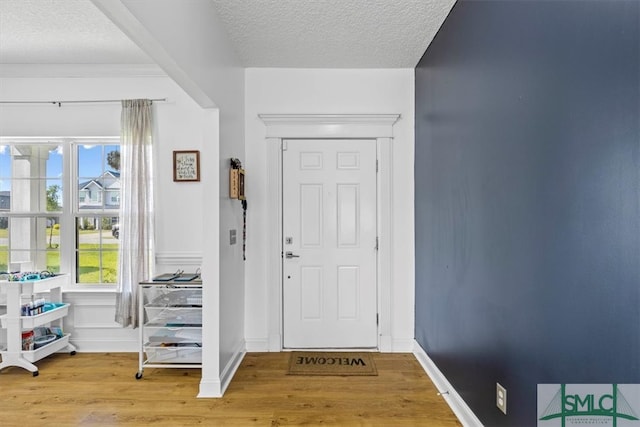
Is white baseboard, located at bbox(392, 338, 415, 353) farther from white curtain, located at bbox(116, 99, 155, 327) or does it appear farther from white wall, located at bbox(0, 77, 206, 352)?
white curtain, located at bbox(116, 99, 155, 327)

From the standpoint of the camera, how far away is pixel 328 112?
3592mm

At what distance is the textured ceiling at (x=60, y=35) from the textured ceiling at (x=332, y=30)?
0.95 m

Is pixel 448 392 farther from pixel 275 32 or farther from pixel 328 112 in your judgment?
pixel 275 32

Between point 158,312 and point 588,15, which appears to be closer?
point 588,15

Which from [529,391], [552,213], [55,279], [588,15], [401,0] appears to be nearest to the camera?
[588,15]

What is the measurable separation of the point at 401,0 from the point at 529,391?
239 cm

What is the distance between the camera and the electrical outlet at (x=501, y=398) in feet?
5.97

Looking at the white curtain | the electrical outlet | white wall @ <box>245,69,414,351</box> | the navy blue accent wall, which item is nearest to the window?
the white curtain

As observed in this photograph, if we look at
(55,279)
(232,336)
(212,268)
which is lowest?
(232,336)

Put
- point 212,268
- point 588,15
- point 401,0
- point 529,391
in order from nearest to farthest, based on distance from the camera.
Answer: point 588,15
point 529,391
point 401,0
point 212,268

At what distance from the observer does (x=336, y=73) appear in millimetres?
3605

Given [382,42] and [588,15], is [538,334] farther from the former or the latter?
[382,42]

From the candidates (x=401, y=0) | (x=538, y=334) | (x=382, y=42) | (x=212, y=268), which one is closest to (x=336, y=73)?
(x=382, y=42)

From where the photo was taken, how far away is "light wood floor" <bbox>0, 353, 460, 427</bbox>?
2402 mm
